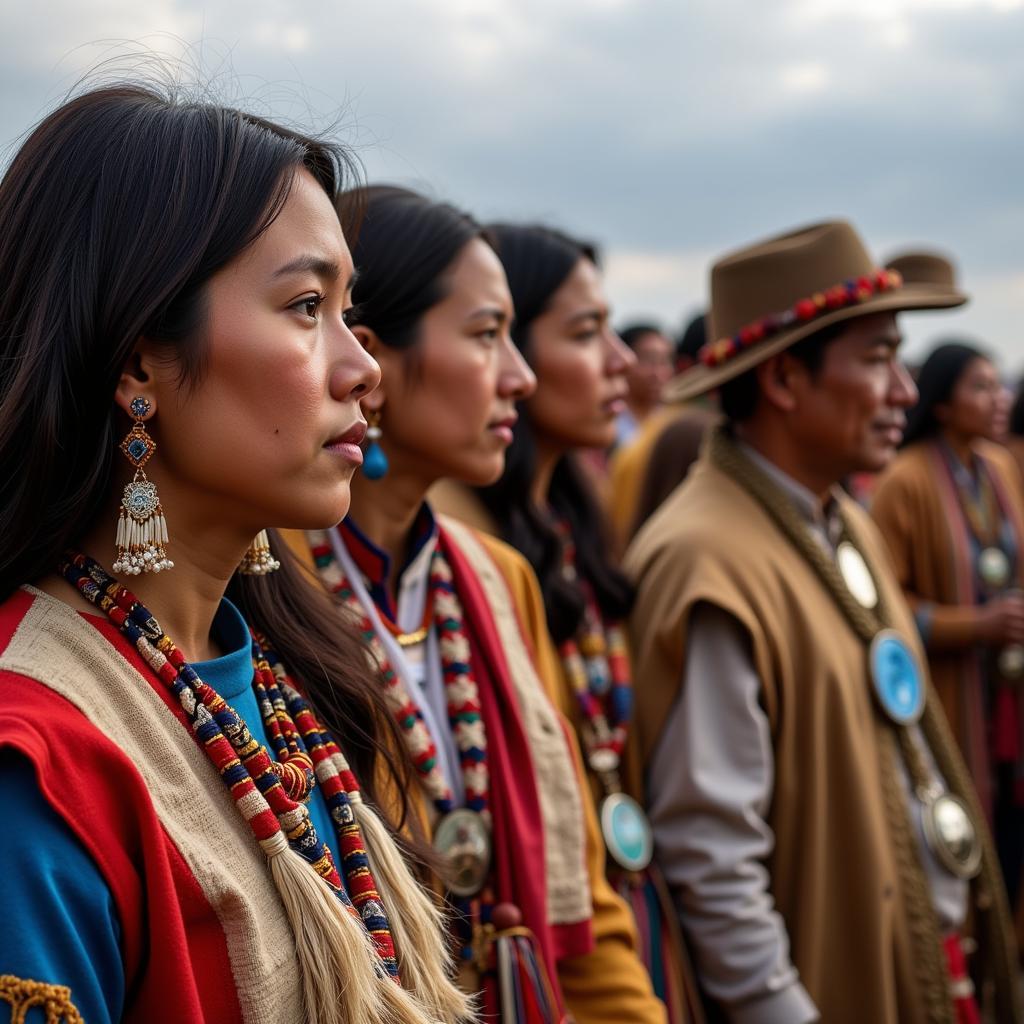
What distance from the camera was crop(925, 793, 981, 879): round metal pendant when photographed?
116 inches

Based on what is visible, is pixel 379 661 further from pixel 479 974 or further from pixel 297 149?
pixel 297 149

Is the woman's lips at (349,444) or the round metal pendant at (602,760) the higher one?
the woman's lips at (349,444)

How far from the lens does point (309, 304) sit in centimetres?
147

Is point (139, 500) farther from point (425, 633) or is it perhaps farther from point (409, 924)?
point (425, 633)

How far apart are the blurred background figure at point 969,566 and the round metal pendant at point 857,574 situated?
1.80 metres

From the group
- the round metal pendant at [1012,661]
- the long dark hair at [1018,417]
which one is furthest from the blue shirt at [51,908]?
the long dark hair at [1018,417]

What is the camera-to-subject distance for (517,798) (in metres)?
2.18

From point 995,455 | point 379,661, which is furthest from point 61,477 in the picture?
point 995,455

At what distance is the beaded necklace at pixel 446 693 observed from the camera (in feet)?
6.89

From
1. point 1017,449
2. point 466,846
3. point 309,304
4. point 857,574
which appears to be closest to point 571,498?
point 857,574

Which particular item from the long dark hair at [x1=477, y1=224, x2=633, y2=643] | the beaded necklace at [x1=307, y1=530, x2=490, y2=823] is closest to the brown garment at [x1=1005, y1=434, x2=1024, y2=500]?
the long dark hair at [x1=477, y1=224, x2=633, y2=643]

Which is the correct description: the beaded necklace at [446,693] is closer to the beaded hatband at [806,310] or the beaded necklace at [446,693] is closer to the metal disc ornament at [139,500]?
the metal disc ornament at [139,500]

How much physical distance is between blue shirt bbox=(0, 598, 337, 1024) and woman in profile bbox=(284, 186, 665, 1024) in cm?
92

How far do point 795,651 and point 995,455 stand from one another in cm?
398
